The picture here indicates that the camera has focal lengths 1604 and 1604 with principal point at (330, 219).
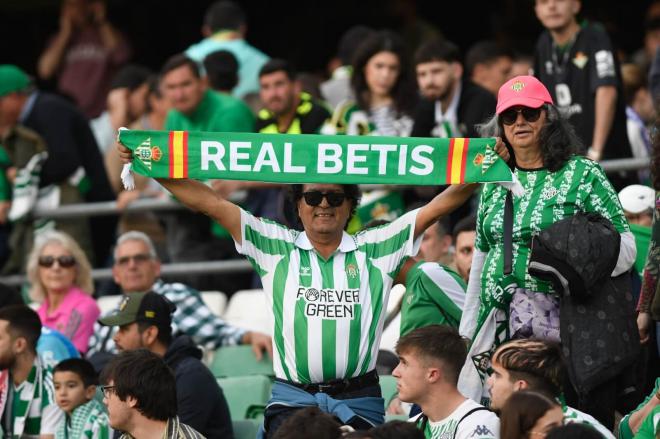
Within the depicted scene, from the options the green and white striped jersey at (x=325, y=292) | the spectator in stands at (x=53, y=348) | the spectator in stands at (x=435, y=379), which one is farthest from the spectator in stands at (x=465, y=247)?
the spectator in stands at (x=53, y=348)


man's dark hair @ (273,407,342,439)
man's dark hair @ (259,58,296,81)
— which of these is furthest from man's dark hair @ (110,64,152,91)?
man's dark hair @ (273,407,342,439)

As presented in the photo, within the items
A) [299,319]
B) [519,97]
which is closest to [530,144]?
[519,97]

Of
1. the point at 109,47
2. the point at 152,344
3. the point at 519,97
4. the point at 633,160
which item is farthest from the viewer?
the point at 109,47

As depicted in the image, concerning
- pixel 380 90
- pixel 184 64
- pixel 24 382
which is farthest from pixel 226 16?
pixel 24 382

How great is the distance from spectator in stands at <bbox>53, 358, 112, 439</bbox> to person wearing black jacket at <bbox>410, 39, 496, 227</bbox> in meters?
2.95

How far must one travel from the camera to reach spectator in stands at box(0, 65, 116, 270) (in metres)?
12.5

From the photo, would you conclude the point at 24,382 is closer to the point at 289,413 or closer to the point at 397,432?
the point at 289,413

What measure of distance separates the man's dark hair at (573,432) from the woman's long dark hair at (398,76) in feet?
19.8

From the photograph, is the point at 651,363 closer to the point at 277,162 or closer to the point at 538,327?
the point at 538,327

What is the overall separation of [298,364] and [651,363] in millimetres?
2009

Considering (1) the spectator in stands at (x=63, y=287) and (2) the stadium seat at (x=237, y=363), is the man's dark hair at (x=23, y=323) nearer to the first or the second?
(1) the spectator in stands at (x=63, y=287)

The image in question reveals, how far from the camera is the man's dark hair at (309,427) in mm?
6602

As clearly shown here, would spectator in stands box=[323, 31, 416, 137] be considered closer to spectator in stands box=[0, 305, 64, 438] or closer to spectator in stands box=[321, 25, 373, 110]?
spectator in stands box=[321, 25, 373, 110]

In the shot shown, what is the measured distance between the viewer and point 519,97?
761cm
